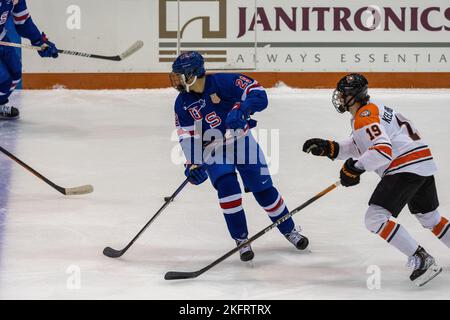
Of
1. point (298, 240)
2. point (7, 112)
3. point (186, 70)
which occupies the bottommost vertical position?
point (7, 112)

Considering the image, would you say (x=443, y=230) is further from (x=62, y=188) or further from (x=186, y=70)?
(x=62, y=188)

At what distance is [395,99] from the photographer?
27.1 feet

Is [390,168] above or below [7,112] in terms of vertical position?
above

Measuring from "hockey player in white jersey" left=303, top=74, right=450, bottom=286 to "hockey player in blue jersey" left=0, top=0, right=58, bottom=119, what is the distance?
3.68 metres

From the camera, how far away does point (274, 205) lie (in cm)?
467

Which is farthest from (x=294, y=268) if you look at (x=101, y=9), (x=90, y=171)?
(x=101, y=9)

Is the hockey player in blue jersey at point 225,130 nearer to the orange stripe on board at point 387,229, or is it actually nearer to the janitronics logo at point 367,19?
the orange stripe on board at point 387,229

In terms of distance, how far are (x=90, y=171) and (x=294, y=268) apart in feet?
7.16

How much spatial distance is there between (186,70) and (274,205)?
0.71 m

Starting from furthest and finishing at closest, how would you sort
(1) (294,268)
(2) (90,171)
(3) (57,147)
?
1. (3) (57,147)
2. (2) (90,171)
3. (1) (294,268)

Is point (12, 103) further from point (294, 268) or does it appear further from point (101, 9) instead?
point (294, 268)

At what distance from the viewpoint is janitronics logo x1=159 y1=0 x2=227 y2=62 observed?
854cm

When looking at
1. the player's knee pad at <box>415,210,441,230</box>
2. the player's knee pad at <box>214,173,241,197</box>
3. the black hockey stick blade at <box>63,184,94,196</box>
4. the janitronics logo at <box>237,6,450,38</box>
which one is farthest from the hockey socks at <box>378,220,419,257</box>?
the janitronics logo at <box>237,6,450,38</box>

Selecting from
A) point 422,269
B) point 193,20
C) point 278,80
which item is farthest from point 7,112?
point 422,269
